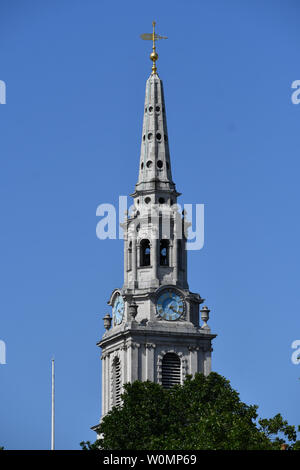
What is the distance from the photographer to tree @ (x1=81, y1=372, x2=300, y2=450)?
160 metres

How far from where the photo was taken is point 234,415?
560 ft

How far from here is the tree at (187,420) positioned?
525 ft

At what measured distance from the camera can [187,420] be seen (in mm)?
180125

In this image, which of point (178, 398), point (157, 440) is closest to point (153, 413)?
point (178, 398)

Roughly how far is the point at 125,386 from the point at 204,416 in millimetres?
15691
